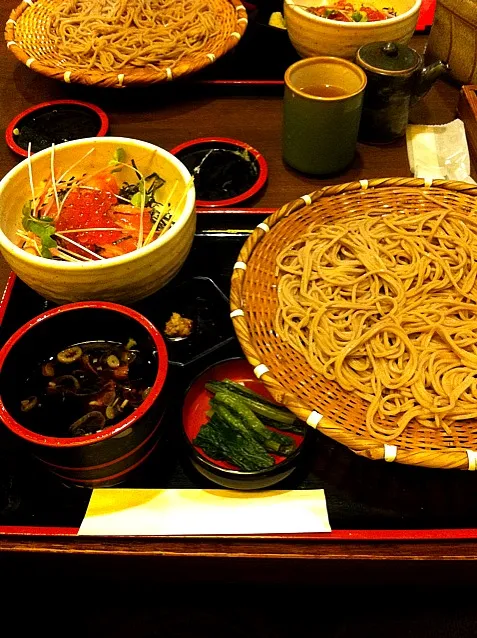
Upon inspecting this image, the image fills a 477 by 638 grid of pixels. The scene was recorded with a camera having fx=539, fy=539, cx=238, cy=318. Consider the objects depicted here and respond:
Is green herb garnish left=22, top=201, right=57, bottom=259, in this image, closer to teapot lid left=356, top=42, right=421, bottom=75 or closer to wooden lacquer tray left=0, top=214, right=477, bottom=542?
wooden lacquer tray left=0, top=214, right=477, bottom=542

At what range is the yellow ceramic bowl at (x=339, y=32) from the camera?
217 centimetres

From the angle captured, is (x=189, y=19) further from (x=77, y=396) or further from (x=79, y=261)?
(x=77, y=396)

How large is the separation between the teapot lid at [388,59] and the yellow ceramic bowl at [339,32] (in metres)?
0.12

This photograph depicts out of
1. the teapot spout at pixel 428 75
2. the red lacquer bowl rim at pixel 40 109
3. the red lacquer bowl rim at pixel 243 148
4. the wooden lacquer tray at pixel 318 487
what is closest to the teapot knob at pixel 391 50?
the teapot spout at pixel 428 75

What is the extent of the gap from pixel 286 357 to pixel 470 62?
1.78 meters

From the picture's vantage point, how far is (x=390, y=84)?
6.58 feet

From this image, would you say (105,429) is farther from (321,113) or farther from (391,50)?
(391,50)

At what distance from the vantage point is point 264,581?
54.4 inches

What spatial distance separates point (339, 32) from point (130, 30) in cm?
97

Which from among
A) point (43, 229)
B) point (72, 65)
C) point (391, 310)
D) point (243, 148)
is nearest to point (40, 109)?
point (72, 65)

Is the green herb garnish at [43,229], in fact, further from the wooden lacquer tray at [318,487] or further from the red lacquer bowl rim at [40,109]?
the red lacquer bowl rim at [40,109]

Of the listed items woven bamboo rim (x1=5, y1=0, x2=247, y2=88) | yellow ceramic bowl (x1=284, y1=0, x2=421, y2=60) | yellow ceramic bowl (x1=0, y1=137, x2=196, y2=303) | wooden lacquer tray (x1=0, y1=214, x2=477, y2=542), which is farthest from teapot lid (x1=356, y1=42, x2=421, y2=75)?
wooden lacquer tray (x1=0, y1=214, x2=477, y2=542)

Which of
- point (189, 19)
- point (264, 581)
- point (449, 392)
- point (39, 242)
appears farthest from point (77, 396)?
point (189, 19)

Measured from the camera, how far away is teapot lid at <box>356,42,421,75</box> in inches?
78.5
